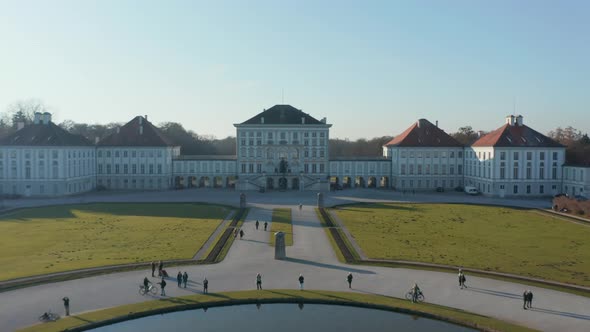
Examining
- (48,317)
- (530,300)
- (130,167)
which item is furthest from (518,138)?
(48,317)

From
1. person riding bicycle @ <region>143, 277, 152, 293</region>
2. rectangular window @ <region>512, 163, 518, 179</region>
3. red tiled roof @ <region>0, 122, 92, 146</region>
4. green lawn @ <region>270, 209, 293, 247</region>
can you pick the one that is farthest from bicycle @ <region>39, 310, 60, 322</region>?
rectangular window @ <region>512, 163, 518, 179</region>

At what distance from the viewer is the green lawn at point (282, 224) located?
130 feet

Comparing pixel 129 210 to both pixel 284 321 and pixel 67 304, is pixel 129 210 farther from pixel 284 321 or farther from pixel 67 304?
pixel 284 321

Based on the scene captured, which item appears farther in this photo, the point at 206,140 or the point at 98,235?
the point at 206,140

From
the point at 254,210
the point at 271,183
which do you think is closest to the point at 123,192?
the point at 271,183

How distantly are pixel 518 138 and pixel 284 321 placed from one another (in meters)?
57.8

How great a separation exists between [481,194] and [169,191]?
44.4 metres

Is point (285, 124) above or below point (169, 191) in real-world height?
above

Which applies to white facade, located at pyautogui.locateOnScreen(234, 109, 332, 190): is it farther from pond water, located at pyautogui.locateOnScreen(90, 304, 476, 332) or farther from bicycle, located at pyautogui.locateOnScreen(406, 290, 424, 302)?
pond water, located at pyautogui.locateOnScreen(90, 304, 476, 332)

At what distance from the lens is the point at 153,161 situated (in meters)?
79.9

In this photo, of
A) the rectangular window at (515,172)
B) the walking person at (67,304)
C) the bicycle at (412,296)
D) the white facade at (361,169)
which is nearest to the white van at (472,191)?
the rectangular window at (515,172)

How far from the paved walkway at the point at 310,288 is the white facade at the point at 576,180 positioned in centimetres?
4268

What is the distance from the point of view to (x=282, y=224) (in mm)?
46031

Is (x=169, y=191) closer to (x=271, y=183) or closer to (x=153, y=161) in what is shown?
(x=153, y=161)
